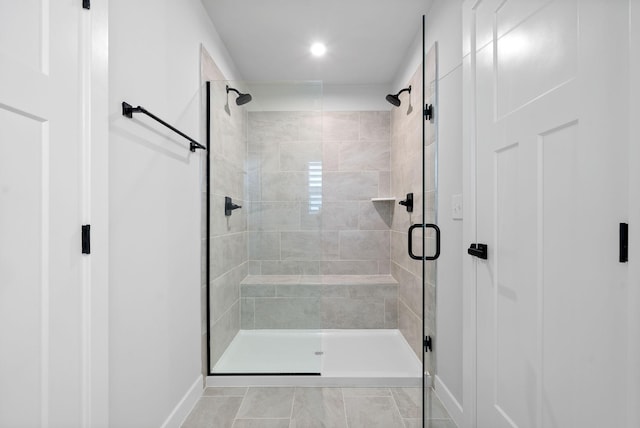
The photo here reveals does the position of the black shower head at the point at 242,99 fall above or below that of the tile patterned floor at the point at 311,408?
above

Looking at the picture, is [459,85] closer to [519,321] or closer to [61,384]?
[519,321]

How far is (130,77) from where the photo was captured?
1326 mm

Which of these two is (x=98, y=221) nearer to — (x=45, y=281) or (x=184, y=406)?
(x=45, y=281)

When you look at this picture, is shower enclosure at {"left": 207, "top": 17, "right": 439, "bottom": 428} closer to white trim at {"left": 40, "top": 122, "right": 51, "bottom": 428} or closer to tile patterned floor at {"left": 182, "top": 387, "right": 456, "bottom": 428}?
tile patterned floor at {"left": 182, "top": 387, "right": 456, "bottom": 428}

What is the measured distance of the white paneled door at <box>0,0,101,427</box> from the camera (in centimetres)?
76

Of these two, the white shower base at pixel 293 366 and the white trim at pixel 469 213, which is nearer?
the white trim at pixel 469 213

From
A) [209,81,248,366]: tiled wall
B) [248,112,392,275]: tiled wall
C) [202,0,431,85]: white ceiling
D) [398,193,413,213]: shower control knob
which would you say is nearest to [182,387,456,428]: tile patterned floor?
[209,81,248,366]: tiled wall

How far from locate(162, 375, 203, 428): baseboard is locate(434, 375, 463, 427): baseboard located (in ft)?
4.46

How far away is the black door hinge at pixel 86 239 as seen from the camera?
0.99m

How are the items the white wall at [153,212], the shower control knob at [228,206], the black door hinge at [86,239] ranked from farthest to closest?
the shower control knob at [228,206], the white wall at [153,212], the black door hinge at [86,239]

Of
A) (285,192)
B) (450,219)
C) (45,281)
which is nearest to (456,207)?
(450,219)

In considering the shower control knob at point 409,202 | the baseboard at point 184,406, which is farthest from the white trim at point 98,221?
the shower control knob at point 409,202

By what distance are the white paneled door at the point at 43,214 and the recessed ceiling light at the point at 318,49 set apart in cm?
202

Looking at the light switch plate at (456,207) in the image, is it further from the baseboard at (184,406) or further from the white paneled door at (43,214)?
the baseboard at (184,406)
